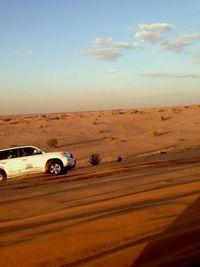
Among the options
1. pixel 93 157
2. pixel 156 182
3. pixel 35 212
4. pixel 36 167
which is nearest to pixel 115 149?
pixel 93 157

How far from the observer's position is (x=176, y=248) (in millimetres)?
6574

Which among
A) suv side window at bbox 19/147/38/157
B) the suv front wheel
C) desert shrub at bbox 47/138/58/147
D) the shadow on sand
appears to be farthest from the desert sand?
desert shrub at bbox 47/138/58/147

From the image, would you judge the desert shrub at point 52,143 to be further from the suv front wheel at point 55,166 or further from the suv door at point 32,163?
the suv front wheel at point 55,166

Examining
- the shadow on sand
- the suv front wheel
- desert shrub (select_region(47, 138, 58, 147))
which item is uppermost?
desert shrub (select_region(47, 138, 58, 147))

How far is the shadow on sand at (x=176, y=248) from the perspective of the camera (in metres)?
6.00

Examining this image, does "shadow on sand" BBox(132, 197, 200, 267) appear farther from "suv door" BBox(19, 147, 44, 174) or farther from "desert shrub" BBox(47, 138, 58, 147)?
"desert shrub" BBox(47, 138, 58, 147)

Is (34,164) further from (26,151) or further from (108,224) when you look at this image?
(108,224)

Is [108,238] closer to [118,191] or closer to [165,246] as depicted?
[165,246]

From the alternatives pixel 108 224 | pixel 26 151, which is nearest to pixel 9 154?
pixel 26 151

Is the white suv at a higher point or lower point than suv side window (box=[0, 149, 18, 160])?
lower

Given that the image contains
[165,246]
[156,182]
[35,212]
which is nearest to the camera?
[165,246]

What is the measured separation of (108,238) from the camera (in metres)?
7.31

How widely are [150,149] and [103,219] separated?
2431cm

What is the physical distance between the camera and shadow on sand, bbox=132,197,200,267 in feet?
19.7
